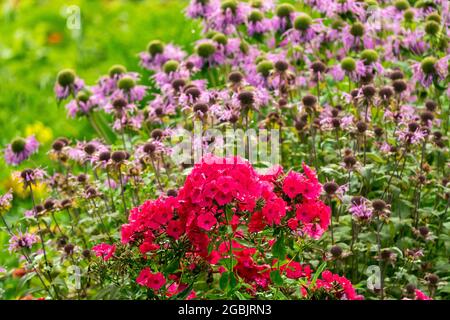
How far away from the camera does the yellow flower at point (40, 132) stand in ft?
15.7

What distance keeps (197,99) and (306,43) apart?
72cm

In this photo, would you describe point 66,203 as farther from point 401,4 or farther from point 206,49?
point 401,4

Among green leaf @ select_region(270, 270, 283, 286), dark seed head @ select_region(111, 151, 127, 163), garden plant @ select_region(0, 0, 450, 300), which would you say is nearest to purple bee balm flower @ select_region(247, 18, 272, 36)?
garden plant @ select_region(0, 0, 450, 300)

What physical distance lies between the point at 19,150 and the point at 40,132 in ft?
6.10

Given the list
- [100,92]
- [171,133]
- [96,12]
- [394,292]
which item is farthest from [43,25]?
[394,292]

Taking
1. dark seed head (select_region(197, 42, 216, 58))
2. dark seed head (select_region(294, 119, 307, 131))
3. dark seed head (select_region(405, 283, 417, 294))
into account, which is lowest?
dark seed head (select_region(405, 283, 417, 294))

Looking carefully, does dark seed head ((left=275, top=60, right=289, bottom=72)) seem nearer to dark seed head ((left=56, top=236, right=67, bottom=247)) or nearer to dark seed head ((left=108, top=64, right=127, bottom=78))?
dark seed head ((left=108, top=64, right=127, bottom=78))

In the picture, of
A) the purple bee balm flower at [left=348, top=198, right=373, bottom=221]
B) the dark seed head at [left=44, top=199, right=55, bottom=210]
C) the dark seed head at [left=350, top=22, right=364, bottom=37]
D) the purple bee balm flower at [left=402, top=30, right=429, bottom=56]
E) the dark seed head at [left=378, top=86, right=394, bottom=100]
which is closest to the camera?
the purple bee balm flower at [left=348, top=198, right=373, bottom=221]

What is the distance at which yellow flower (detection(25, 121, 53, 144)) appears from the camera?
4.78m

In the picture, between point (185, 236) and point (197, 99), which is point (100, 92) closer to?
point (197, 99)

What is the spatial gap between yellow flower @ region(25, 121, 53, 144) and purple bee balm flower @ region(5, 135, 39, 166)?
172 centimetres

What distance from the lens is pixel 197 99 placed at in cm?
275

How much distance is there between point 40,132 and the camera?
191 inches

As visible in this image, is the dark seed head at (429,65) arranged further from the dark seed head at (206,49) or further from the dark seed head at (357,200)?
the dark seed head at (206,49)
